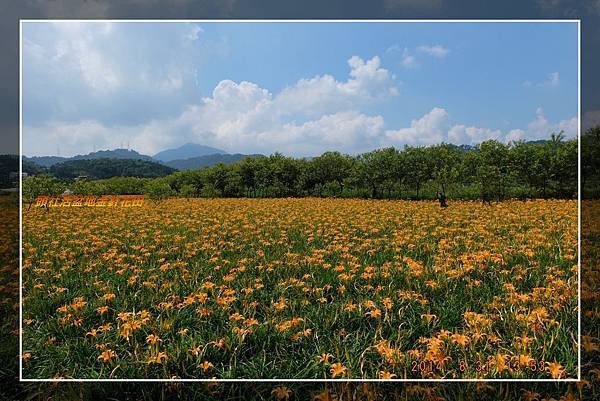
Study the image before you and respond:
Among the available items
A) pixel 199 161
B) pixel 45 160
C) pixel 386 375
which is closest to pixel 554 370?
pixel 386 375

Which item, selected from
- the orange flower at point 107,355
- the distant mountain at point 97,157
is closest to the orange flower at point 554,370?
the orange flower at point 107,355

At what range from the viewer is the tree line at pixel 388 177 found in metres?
3.04

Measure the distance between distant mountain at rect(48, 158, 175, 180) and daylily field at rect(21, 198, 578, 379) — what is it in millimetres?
252

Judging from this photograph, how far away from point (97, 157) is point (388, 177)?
2.00 m

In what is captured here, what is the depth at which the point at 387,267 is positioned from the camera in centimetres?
313

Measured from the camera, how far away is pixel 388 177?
10.4 feet

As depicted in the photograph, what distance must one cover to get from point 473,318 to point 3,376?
126 inches

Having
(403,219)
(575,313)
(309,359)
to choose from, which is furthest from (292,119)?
(575,313)

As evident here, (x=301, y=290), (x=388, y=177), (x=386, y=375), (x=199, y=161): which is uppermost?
(x=199, y=161)

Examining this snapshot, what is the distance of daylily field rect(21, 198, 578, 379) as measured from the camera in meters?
2.80

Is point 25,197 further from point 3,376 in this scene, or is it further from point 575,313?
point 575,313

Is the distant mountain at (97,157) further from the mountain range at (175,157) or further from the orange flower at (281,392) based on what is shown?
the orange flower at (281,392)

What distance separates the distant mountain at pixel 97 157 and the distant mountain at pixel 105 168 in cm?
2

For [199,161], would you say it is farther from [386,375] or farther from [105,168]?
[386,375]
